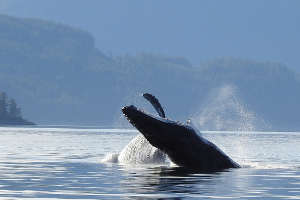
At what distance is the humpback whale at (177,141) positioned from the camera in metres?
31.3

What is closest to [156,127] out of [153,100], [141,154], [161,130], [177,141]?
[161,130]

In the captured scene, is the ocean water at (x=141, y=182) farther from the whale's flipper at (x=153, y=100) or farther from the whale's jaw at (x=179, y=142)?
the whale's flipper at (x=153, y=100)

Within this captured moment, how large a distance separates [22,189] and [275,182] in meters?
7.91

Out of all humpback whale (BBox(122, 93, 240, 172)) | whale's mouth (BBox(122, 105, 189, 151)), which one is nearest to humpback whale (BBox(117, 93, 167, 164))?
humpback whale (BBox(122, 93, 240, 172))

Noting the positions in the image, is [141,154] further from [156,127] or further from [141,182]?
[141,182]

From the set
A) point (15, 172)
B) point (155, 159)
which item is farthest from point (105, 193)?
point (155, 159)

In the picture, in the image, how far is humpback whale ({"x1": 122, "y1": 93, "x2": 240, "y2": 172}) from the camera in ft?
103

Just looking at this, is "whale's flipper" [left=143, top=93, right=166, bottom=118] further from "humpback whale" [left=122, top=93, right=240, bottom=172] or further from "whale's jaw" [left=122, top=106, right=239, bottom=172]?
"whale's jaw" [left=122, top=106, right=239, bottom=172]

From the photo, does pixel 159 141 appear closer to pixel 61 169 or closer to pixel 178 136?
pixel 178 136

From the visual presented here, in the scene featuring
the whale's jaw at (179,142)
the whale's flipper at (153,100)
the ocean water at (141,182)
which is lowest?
the ocean water at (141,182)

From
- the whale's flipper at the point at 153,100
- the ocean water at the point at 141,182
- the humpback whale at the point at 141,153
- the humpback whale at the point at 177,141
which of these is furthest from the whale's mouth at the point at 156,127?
the humpback whale at the point at 141,153

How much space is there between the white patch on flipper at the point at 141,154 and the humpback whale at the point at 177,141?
305cm

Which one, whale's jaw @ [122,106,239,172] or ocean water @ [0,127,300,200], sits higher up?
whale's jaw @ [122,106,239,172]

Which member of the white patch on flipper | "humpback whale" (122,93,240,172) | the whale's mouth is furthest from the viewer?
the white patch on flipper
